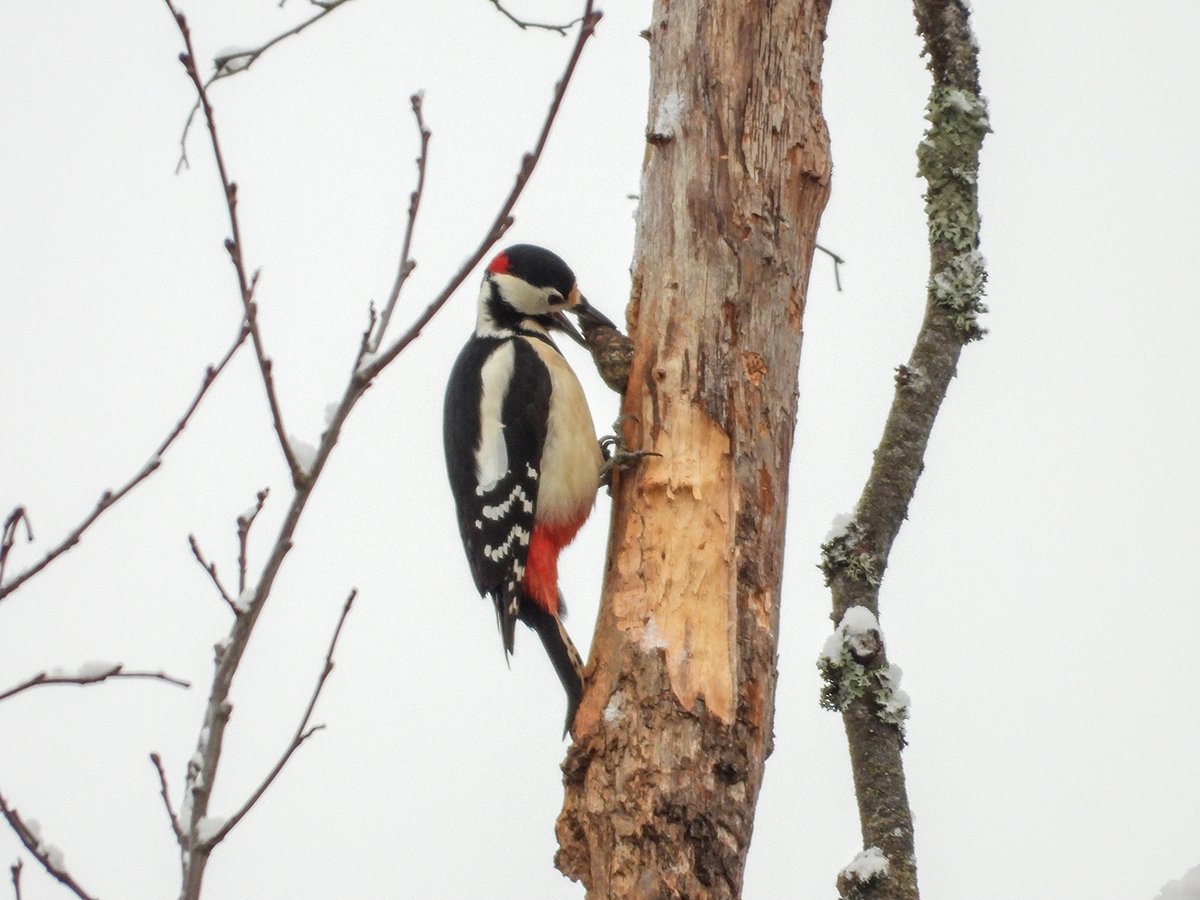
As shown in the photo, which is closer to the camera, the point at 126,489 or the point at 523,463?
the point at 126,489

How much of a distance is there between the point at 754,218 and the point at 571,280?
0.86 m

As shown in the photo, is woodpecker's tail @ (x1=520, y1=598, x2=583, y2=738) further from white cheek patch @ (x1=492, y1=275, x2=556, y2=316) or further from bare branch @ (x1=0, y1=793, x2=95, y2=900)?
bare branch @ (x1=0, y1=793, x2=95, y2=900)

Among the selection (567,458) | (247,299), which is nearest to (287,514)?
(247,299)

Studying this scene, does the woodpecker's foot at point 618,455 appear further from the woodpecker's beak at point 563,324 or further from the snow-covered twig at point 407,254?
the snow-covered twig at point 407,254

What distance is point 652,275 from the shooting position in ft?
9.72

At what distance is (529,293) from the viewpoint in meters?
3.75

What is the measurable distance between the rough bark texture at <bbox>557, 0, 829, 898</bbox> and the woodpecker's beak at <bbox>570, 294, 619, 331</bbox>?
370 mm

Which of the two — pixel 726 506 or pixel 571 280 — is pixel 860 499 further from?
pixel 571 280

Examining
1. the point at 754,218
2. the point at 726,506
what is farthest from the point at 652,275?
the point at 726,506

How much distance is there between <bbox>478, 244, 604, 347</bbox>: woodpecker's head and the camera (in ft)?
12.1

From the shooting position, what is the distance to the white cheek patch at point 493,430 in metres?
3.46

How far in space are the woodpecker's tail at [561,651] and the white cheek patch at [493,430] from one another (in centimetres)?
A: 32

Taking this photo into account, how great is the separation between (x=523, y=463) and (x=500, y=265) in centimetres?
69

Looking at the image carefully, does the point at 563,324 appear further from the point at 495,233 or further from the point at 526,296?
the point at 495,233
